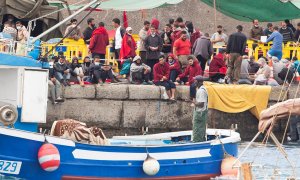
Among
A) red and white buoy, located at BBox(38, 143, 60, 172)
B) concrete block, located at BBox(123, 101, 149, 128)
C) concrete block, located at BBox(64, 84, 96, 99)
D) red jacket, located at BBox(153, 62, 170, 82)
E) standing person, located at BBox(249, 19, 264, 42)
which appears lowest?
concrete block, located at BBox(123, 101, 149, 128)

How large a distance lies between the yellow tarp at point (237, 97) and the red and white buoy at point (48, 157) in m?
10.1

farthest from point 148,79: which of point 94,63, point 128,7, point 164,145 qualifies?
point 164,145

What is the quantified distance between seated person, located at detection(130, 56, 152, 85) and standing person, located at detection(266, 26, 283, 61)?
130 inches

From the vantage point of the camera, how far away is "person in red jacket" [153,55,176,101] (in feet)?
103

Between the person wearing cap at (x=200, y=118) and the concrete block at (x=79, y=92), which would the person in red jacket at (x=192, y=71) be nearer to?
the concrete block at (x=79, y=92)

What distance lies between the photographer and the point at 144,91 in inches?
1243

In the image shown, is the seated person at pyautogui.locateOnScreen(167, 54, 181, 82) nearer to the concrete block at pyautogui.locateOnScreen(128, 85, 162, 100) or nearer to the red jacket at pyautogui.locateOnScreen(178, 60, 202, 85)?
the red jacket at pyautogui.locateOnScreen(178, 60, 202, 85)

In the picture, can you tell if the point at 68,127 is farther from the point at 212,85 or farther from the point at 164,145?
the point at 212,85

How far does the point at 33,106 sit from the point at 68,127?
2.32 feet

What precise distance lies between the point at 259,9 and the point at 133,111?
20.4 ft

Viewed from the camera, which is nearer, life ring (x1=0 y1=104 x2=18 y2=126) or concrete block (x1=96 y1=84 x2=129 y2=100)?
life ring (x1=0 y1=104 x2=18 y2=126)

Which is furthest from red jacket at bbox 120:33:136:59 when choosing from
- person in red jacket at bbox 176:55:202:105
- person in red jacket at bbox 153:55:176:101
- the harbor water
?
the harbor water

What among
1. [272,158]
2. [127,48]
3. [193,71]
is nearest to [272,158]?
[272,158]

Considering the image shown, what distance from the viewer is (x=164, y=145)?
75.0 feet
